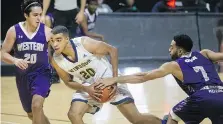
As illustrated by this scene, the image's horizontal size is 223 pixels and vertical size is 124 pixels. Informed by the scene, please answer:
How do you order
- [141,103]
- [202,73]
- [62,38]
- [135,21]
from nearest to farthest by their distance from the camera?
[202,73] → [62,38] → [141,103] → [135,21]

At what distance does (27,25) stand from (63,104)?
271 centimetres

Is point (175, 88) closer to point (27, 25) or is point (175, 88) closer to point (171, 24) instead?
point (171, 24)

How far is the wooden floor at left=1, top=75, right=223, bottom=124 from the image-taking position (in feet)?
27.2

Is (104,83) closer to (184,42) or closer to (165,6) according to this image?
(184,42)

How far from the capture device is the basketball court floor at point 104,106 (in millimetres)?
8289

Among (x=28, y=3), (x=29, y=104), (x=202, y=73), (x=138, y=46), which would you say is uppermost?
(x=28, y=3)

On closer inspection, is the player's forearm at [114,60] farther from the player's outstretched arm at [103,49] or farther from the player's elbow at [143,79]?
the player's elbow at [143,79]

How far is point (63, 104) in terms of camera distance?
381 inches

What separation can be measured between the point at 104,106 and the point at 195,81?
138 inches

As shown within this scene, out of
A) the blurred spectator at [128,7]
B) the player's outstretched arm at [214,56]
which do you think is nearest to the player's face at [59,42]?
the player's outstretched arm at [214,56]

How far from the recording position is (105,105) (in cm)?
948

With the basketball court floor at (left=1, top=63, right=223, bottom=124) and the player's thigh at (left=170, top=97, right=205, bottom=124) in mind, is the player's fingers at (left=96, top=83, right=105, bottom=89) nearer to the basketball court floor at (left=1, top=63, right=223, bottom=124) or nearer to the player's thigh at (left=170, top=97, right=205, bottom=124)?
the player's thigh at (left=170, top=97, right=205, bottom=124)

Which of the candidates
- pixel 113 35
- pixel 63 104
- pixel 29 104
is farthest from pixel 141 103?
pixel 113 35

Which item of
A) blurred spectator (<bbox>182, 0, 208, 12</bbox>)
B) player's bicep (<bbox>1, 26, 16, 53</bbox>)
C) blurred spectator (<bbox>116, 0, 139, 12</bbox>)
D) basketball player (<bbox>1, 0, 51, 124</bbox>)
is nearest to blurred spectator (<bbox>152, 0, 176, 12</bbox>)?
blurred spectator (<bbox>182, 0, 208, 12</bbox>)
